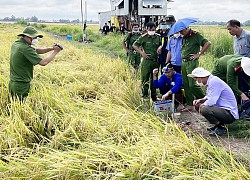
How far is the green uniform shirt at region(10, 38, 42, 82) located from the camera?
3.80 metres

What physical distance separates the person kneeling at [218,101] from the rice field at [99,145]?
567 mm

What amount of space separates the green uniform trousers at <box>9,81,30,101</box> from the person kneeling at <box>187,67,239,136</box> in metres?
2.28

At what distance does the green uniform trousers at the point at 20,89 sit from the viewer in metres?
4.03

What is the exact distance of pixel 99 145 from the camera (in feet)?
9.00

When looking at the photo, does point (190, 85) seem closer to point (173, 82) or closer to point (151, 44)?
point (173, 82)

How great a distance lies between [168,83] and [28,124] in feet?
7.41

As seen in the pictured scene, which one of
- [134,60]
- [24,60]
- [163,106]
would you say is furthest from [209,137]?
[134,60]

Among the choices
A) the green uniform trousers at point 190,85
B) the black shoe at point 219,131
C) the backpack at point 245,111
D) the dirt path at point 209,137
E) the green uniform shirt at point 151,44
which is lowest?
the dirt path at point 209,137

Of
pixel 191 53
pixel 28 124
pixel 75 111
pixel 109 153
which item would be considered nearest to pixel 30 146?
pixel 28 124

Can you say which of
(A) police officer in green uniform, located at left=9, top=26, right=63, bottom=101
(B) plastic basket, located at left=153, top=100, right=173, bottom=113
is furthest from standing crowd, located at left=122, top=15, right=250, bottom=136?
(A) police officer in green uniform, located at left=9, top=26, right=63, bottom=101

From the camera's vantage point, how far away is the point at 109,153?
8.57 feet

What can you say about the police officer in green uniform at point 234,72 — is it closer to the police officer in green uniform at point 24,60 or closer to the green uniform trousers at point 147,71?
the green uniform trousers at point 147,71

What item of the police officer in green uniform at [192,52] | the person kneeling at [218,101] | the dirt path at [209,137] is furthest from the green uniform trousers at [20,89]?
→ the police officer in green uniform at [192,52]

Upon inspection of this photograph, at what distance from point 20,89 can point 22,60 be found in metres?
0.42
